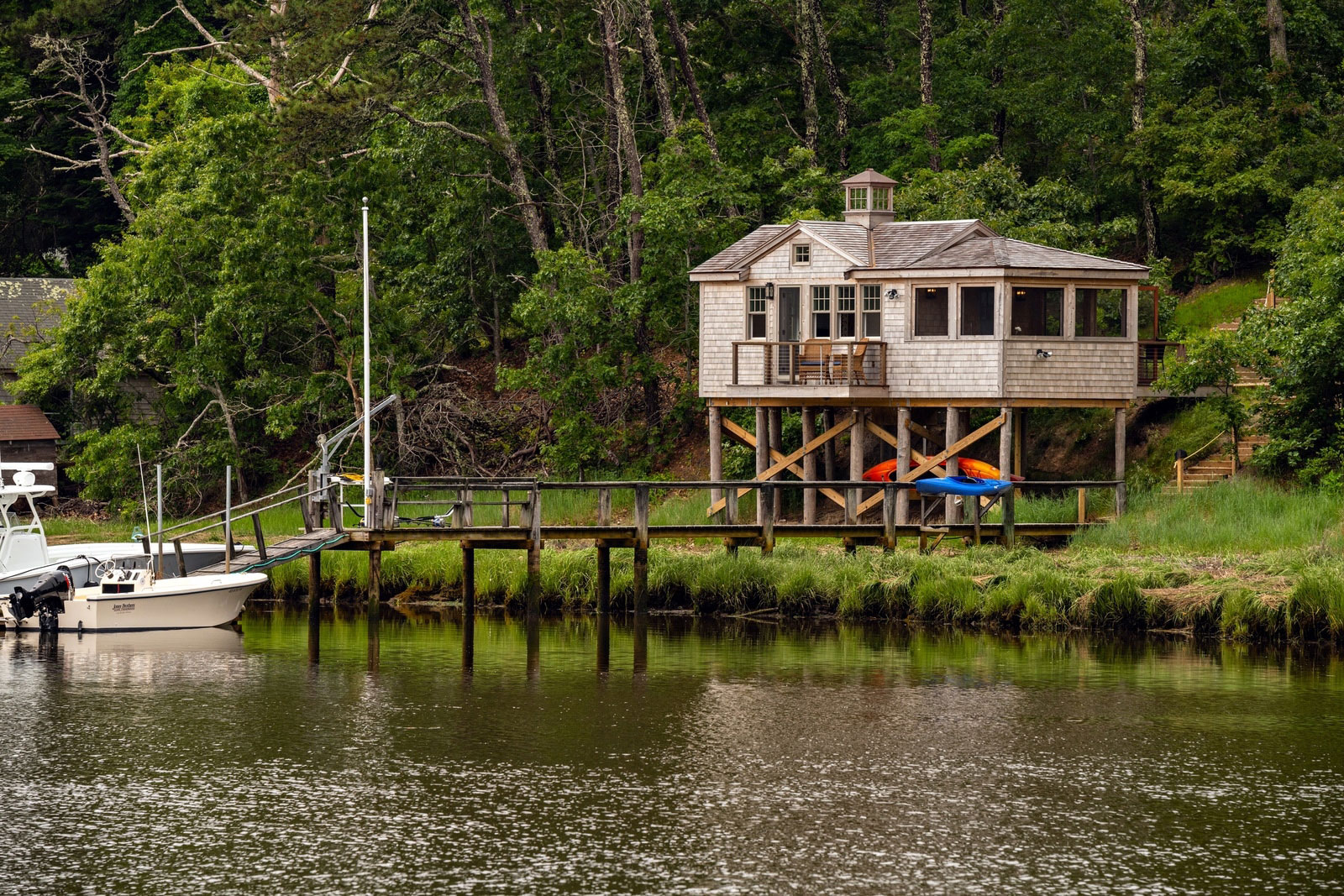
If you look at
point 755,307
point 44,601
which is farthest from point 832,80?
point 44,601

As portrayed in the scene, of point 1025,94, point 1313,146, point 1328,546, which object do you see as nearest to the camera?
point 1328,546

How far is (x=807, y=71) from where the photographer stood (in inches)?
2191

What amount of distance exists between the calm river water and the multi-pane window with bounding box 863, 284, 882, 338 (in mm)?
10253

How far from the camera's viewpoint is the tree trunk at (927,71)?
177ft

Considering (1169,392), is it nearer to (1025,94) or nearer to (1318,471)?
(1318,471)

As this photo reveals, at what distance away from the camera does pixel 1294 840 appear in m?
18.6

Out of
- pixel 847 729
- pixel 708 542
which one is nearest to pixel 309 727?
pixel 847 729

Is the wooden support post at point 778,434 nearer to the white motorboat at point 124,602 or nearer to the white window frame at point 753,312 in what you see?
the white window frame at point 753,312

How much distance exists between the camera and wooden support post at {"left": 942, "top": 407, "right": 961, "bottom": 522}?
3900 cm

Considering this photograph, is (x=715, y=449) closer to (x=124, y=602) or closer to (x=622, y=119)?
(x=622, y=119)

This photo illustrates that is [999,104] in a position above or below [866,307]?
above

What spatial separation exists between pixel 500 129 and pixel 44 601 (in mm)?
22047

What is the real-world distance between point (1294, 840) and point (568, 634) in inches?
697

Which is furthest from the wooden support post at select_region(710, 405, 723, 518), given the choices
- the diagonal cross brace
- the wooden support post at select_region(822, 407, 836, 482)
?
the wooden support post at select_region(822, 407, 836, 482)
